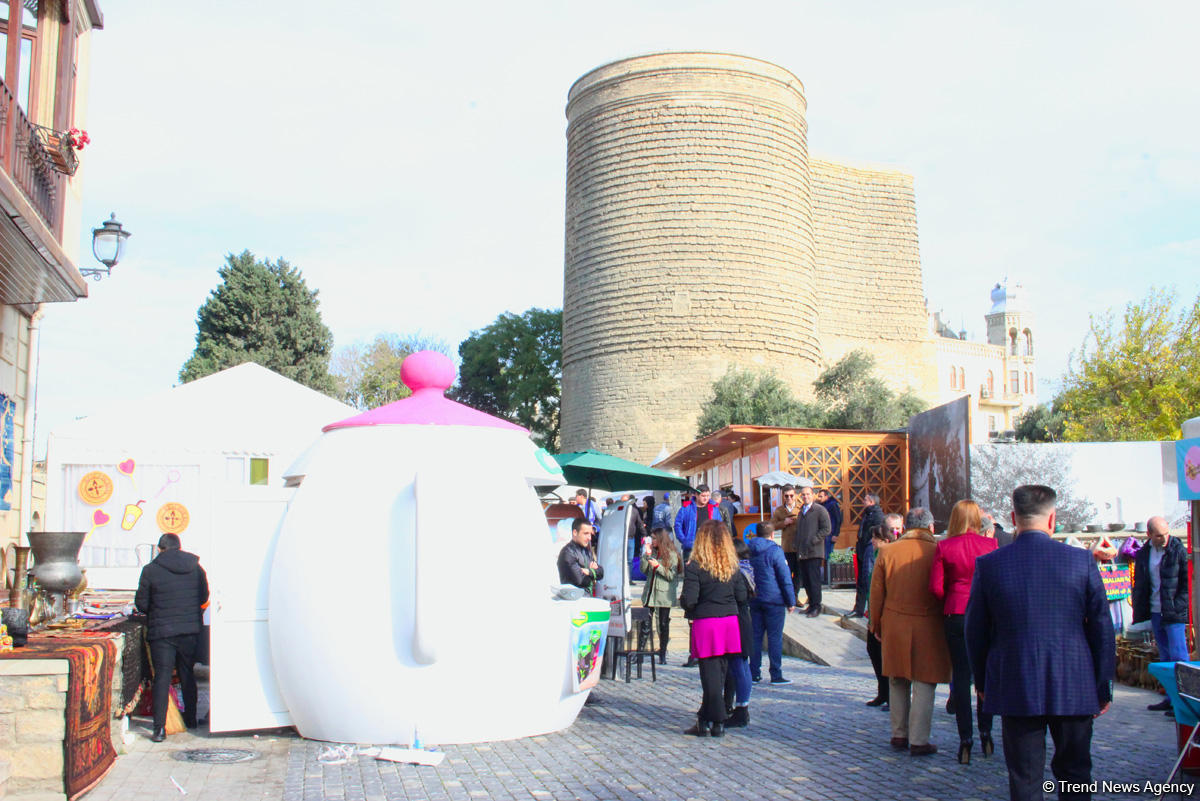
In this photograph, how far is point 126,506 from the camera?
11.3m

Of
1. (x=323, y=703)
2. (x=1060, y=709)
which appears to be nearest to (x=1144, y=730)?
(x=1060, y=709)

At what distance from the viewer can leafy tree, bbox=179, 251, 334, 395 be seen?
34450mm

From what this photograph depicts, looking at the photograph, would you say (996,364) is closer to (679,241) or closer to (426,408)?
(679,241)

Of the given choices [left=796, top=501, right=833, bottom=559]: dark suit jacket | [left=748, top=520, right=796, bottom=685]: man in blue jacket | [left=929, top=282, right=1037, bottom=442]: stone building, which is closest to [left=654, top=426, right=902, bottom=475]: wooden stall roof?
[left=796, top=501, right=833, bottom=559]: dark suit jacket

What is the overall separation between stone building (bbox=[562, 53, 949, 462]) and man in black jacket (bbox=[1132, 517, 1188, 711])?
82.1 ft

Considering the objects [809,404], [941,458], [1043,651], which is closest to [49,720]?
[1043,651]

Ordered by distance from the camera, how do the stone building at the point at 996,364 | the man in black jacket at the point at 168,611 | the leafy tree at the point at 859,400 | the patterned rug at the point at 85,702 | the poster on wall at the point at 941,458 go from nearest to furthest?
the patterned rug at the point at 85,702 < the man in black jacket at the point at 168,611 < the poster on wall at the point at 941,458 < the leafy tree at the point at 859,400 < the stone building at the point at 996,364

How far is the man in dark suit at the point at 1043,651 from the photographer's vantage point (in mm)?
4812

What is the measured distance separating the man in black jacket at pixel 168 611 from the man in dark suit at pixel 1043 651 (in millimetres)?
5235

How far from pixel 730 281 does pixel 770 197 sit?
3.21 meters

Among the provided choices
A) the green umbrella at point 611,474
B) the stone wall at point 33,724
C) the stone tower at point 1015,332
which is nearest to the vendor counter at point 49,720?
the stone wall at point 33,724

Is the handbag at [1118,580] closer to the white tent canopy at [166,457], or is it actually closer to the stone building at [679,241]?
the white tent canopy at [166,457]

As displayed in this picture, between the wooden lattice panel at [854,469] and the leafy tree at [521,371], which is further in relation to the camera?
the leafy tree at [521,371]

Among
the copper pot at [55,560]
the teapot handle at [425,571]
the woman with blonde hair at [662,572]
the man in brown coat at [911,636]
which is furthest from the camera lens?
the woman with blonde hair at [662,572]
